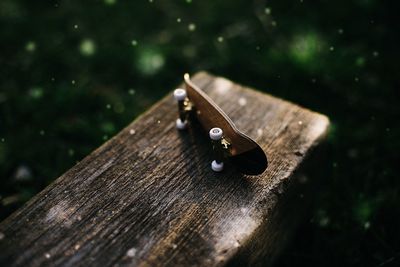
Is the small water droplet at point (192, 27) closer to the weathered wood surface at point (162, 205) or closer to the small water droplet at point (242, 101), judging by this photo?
the small water droplet at point (242, 101)

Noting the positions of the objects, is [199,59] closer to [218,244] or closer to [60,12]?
[60,12]

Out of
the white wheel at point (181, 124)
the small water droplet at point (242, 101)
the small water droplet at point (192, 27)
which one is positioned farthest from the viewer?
the small water droplet at point (192, 27)

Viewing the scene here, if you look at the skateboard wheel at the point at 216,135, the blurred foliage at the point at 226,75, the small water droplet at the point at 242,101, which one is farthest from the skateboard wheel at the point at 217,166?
the blurred foliage at the point at 226,75

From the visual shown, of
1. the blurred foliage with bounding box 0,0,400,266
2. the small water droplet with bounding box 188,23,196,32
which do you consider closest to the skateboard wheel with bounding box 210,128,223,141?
the blurred foliage with bounding box 0,0,400,266

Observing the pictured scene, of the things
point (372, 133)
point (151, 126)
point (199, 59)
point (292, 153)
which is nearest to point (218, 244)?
point (292, 153)

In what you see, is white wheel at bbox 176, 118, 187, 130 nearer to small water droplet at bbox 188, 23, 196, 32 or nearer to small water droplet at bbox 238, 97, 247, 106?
small water droplet at bbox 238, 97, 247, 106

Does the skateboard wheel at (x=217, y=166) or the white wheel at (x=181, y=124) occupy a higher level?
the white wheel at (x=181, y=124)

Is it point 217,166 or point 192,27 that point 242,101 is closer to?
point 217,166
